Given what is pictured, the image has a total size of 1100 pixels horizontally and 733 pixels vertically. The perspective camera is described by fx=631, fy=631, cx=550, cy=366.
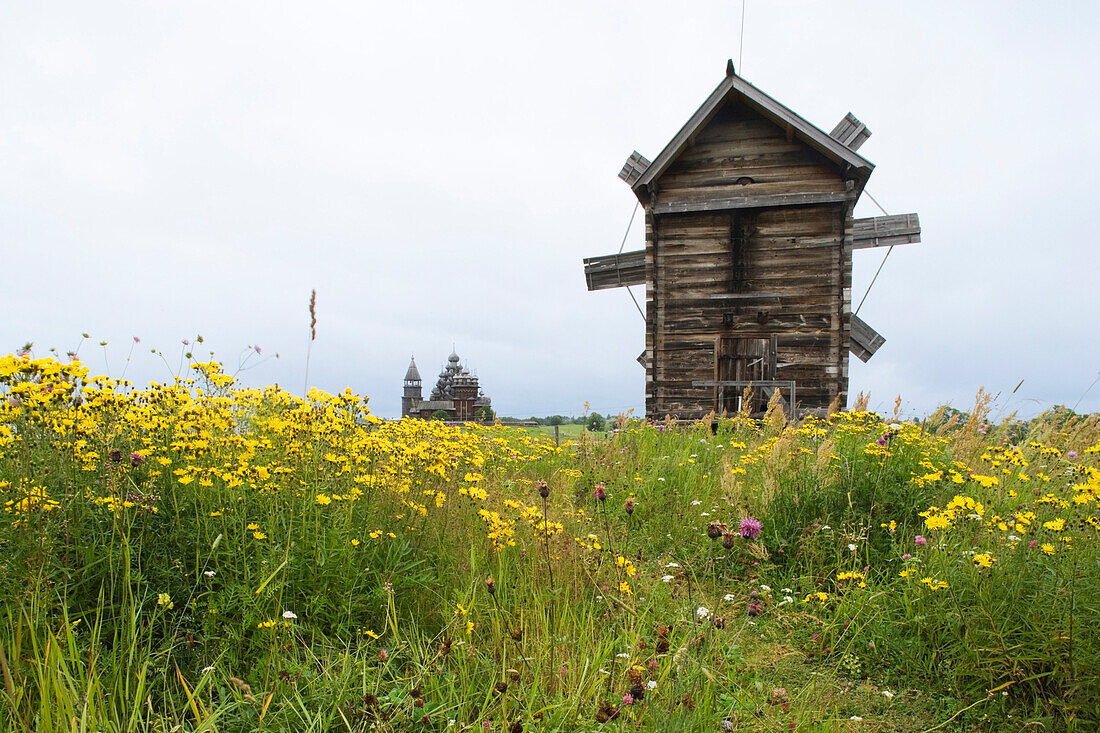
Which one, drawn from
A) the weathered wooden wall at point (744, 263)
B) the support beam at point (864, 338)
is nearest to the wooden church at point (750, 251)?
the weathered wooden wall at point (744, 263)

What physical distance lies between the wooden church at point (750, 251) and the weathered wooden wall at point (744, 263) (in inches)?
0.8

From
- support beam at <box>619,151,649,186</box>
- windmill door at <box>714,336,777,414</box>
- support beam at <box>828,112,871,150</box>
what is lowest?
windmill door at <box>714,336,777,414</box>

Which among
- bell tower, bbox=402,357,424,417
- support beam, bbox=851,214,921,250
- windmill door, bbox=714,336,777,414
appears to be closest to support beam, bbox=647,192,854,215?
support beam, bbox=851,214,921,250

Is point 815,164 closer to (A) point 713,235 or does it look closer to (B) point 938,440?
(A) point 713,235

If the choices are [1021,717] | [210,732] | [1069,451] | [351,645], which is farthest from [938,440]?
[210,732]

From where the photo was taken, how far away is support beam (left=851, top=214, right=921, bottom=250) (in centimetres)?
1302

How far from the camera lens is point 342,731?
8.69ft

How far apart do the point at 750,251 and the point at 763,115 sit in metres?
2.73

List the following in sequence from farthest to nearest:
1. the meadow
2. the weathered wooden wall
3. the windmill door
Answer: the windmill door
the weathered wooden wall
the meadow

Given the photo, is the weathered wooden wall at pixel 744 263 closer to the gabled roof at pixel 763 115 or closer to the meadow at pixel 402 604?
the gabled roof at pixel 763 115

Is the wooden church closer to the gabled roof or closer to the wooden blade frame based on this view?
the gabled roof

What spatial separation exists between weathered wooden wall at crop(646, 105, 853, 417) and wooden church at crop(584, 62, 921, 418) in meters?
0.02

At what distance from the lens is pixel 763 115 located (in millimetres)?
12602

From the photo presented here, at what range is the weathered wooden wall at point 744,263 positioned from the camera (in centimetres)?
1227
